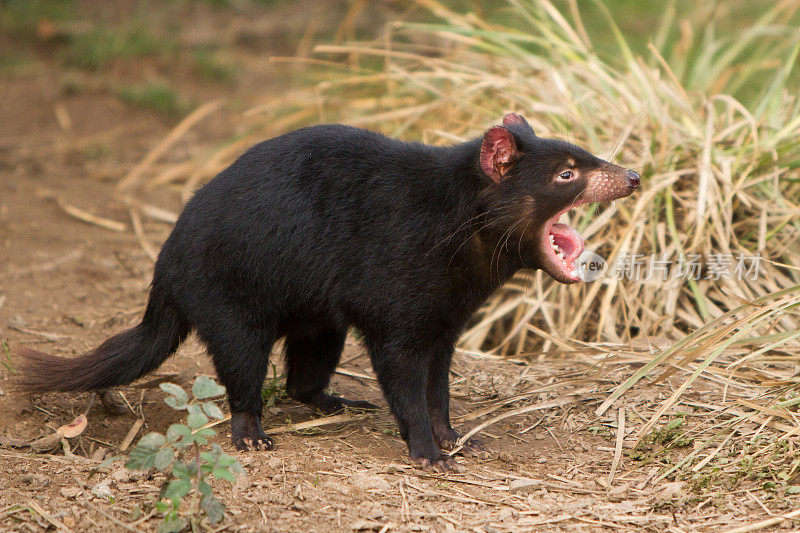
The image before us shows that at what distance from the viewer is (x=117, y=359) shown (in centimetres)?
341

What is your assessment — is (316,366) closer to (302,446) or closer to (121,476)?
(302,446)

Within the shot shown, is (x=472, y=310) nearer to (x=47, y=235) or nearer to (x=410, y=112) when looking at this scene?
(x=410, y=112)

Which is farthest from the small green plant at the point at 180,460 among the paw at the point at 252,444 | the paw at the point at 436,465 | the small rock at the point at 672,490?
the small rock at the point at 672,490

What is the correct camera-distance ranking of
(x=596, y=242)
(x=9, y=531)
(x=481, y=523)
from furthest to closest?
1. (x=596, y=242)
2. (x=481, y=523)
3. (x=9, y=531)

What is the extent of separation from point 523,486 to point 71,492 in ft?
4.63

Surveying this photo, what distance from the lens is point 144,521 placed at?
2.51 metres

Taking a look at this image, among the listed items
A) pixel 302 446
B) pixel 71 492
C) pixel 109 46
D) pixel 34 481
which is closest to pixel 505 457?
pixel 302 446

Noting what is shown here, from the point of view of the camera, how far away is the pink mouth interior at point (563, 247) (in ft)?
9.96

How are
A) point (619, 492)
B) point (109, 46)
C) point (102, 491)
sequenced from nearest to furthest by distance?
point (102, 491), point (619, 492), point (109, 46)

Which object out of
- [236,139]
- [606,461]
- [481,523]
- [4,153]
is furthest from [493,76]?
[4,153]

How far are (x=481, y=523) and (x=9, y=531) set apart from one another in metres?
1.32

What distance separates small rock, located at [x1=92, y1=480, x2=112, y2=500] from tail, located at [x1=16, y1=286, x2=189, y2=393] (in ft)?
2.43

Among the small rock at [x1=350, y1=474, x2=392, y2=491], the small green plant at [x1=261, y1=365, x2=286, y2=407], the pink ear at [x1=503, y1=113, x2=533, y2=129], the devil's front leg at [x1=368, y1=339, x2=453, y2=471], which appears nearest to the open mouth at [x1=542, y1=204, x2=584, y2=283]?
the pink ear at [x1=503, y1=113, x2=533, y2=129]

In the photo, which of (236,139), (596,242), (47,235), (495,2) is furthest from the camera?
(495,2)
